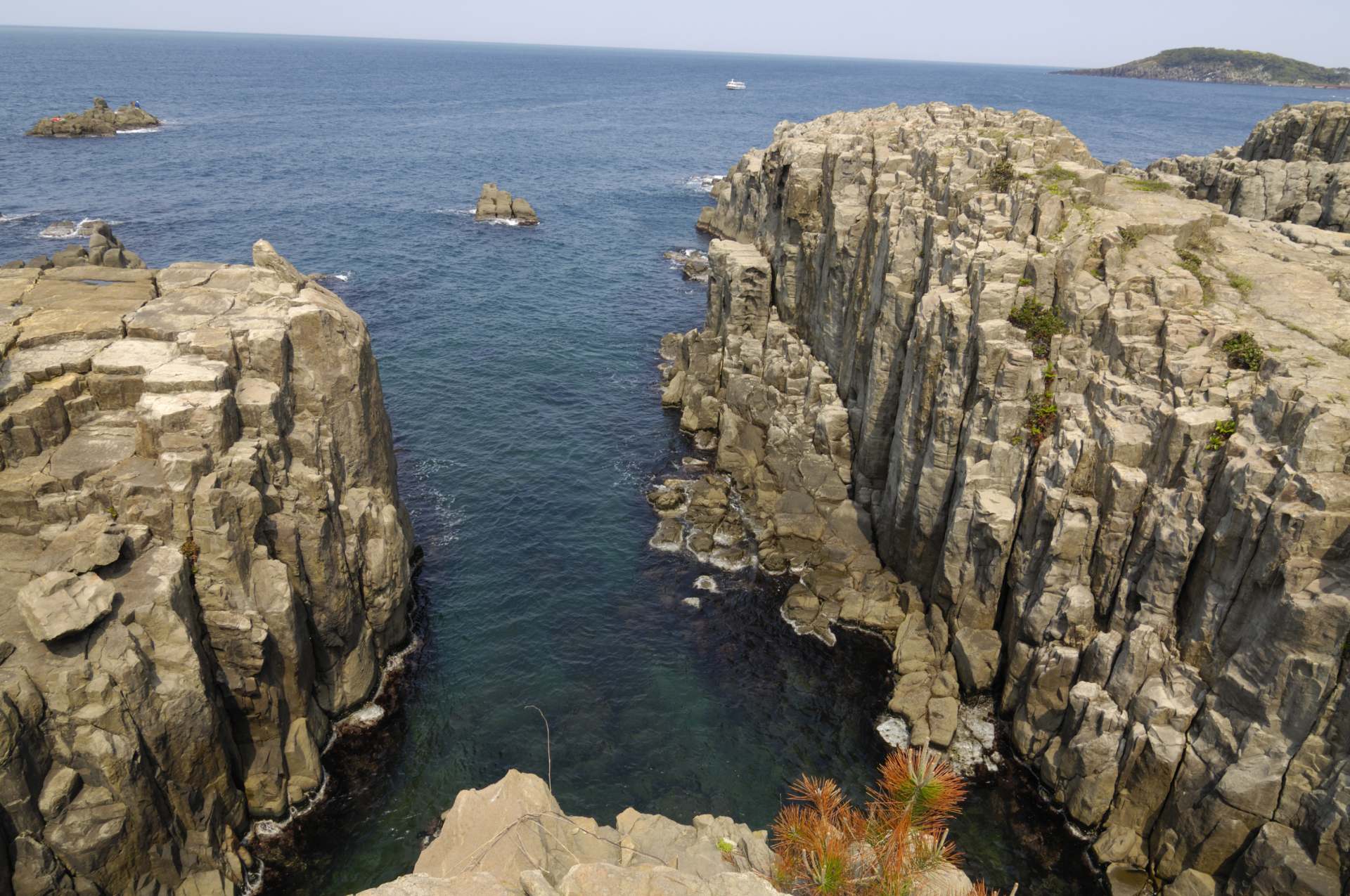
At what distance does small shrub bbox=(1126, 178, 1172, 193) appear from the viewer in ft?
177

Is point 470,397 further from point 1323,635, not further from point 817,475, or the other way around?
point 1323,635

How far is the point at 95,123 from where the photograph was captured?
163875 millimetres

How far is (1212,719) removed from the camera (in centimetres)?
3062

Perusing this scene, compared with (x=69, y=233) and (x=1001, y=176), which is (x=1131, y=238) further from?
(x=69, y=233)

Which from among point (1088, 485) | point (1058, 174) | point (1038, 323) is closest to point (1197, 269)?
point (1038, 323)

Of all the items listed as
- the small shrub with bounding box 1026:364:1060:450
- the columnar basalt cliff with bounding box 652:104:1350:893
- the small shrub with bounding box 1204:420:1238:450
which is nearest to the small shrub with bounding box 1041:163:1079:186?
the columnar basalt cliff with bounding box 652:104:1350:893

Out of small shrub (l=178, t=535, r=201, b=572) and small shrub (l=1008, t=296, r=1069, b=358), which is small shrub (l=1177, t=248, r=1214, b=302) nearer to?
small shrub (l=1008, t=296, r=1069, b=358)

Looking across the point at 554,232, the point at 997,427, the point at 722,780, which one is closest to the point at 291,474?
the point at 722,780

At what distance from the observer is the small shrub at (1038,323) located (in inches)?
1645

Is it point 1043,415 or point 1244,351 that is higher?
point 1244,351

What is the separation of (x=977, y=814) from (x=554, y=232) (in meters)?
98.3

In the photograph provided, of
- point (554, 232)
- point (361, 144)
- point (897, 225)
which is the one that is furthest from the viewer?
point (361, 144)

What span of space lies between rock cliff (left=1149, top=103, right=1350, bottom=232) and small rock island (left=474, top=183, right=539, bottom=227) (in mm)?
79293

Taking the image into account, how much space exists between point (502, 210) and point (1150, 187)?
8887 centimetres
